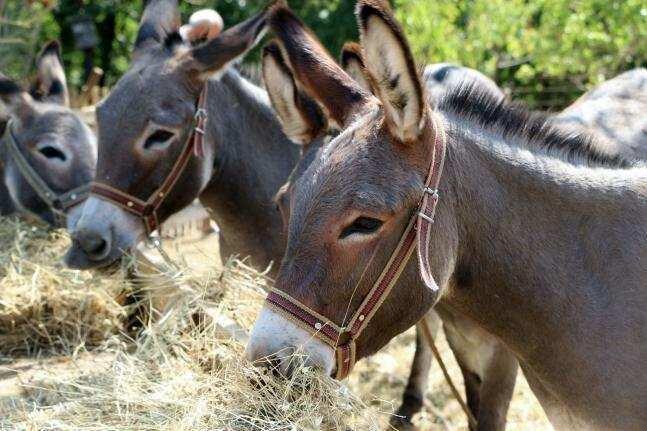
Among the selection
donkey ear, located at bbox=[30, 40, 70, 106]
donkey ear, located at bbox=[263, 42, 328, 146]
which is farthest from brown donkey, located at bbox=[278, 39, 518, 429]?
donkey ear, located at bbox=[30, 40, 70, 106]

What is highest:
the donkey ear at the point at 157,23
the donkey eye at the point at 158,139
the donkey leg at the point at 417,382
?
the donkey ear at the point at 157,23

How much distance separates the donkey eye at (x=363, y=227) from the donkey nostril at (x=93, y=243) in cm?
188

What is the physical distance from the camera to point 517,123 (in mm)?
2346

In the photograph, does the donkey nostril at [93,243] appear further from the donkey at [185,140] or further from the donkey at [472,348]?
the donkey at [472,348]

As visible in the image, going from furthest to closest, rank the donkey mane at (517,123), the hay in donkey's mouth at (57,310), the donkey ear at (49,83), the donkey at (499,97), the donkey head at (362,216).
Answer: the donkey ear at (49,83)
the hay in donkey's mouth at (57,310)
the donkey at (499,97)
the donkey mane at (517,123)
the donkey head at (362,216)

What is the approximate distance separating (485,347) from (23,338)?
2497mm

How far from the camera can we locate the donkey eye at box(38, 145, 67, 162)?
191 inches

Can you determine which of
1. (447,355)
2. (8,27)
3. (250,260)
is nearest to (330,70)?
(250,260)

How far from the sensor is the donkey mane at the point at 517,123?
7.66ft

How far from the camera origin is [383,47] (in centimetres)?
197

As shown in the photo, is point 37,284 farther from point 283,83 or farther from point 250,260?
point 283,83

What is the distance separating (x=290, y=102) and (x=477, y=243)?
1073mm

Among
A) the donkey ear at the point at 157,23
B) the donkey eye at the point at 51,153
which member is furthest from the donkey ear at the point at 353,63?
the donkey eye at the point at 51,153

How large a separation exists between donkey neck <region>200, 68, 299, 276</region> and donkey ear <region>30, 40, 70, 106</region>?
6.84 ft
